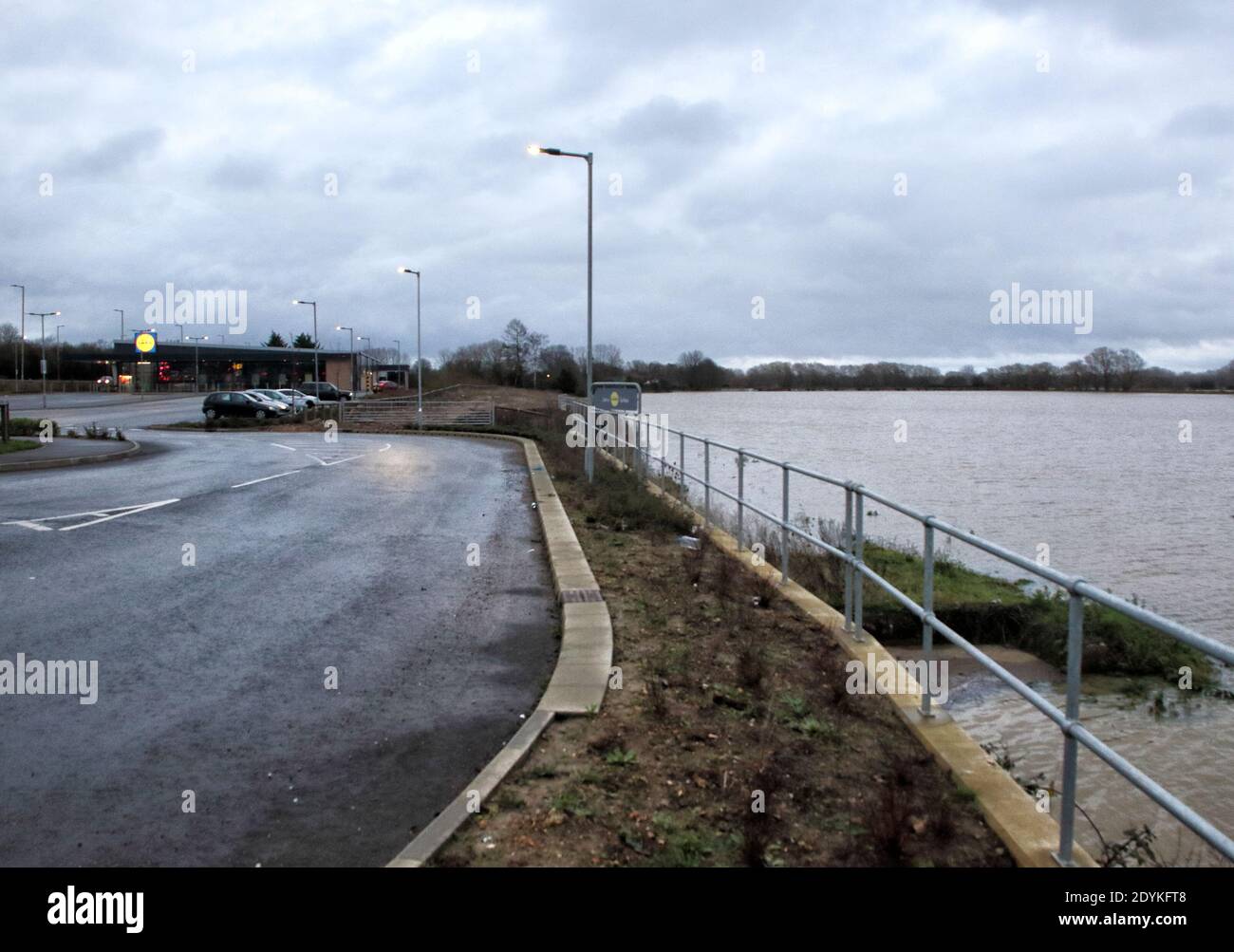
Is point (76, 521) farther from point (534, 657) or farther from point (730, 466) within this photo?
point (730, 466)

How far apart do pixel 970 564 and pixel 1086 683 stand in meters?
8.32

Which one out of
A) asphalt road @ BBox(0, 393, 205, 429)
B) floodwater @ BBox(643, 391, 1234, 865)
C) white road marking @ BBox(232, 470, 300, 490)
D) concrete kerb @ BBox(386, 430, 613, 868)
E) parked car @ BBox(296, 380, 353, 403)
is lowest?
floodwater @ BBox(643, 391, 1234, 865)

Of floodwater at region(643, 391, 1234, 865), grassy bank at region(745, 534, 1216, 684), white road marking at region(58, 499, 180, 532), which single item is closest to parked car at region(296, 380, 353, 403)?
floodwater at region(643, 391, 1234, 865)

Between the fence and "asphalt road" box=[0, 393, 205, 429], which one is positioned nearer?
"asphalt road" box=[0, 393, 205, 429]

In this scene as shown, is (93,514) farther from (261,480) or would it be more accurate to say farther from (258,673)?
(258,673)

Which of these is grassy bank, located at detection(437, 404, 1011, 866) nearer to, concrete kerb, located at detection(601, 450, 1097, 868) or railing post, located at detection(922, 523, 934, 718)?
concrete kerb, located at detection(601, 450, 1097, 868)

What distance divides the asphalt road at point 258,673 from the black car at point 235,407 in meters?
36.1

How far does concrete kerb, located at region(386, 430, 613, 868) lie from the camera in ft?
13.8

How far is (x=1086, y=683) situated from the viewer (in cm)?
1096

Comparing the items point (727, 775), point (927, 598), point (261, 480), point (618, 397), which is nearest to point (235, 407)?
point (618, 397)

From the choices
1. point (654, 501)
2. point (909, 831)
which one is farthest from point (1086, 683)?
point (909, 831)

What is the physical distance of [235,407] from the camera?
50125mm

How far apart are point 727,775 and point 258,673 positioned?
3.43 m

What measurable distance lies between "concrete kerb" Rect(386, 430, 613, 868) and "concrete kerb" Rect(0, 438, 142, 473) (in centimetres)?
1496
